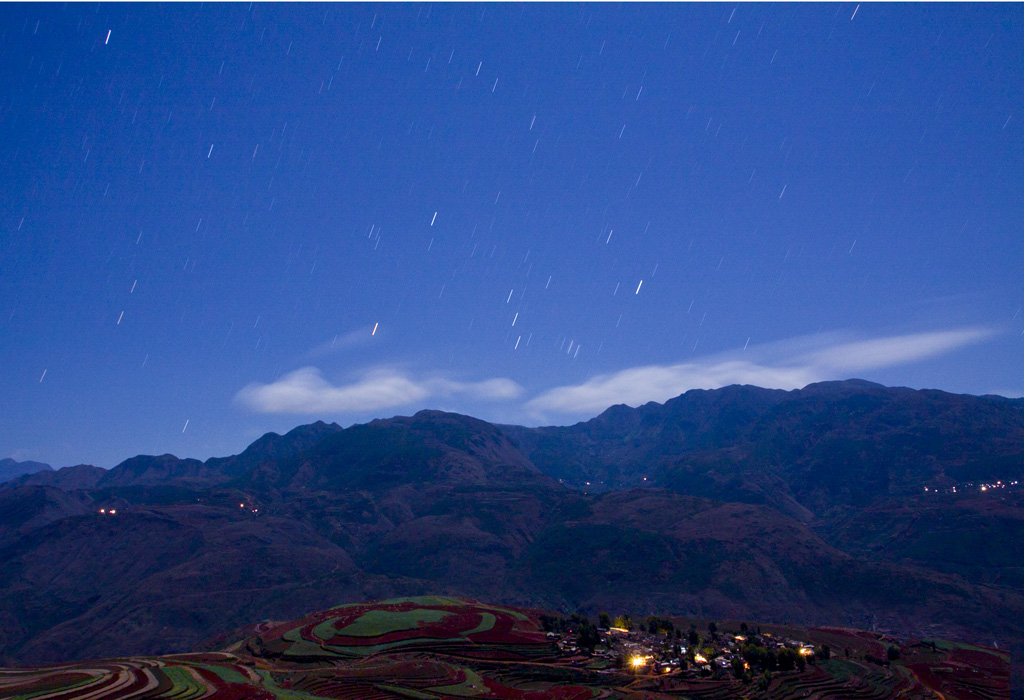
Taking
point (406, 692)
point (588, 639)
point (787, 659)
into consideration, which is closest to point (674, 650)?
point (588, 639)

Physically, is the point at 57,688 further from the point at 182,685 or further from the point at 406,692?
the point at 406,692

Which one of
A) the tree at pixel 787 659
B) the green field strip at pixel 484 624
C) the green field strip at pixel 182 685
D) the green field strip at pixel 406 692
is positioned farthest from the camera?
the green field strip at pixel 484 624

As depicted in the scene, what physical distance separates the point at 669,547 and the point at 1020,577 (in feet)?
264

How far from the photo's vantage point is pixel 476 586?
15938 cm

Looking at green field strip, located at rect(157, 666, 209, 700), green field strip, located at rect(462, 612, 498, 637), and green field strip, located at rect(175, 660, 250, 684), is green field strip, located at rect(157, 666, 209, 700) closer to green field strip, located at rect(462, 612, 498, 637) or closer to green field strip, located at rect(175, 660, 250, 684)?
green field strip, located at rect(175, 660, 250, 684)

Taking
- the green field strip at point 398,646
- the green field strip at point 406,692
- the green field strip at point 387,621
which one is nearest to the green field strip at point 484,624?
the green field strip at point 398,646

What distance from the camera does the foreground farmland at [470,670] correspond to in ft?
210

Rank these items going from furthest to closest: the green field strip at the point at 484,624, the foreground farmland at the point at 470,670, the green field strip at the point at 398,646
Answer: the green field strip at the point at 484,624 < the green field strip at the point at 398,646 < the foreground farmland at the point at 470,670

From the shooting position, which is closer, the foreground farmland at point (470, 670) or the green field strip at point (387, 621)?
the foreground farmland at point (470, 670)

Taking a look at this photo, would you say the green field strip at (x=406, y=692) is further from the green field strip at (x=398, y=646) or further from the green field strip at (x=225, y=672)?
the green field strip at (x=398, y=646)

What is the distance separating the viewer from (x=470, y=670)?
243 feet

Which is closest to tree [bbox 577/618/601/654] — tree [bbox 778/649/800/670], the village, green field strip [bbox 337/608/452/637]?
the village

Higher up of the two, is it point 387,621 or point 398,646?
point 387,621

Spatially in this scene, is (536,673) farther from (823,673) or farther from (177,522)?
(177,522)
